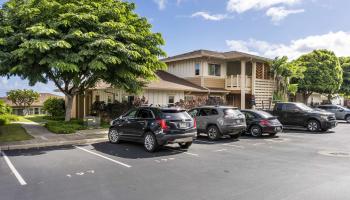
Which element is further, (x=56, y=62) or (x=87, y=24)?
(x=87, y=24)

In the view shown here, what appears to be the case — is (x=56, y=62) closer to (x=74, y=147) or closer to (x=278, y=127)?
(x=74, y=147)

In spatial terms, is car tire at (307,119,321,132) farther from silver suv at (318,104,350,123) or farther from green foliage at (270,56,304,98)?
silver suv at (318,104,350,123)

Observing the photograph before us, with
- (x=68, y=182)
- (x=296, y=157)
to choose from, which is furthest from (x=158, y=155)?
(x=296, y=157)

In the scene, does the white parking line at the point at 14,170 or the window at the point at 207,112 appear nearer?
the white parking line at the point at 14,170

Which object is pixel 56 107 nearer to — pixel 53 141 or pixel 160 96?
pixel 160 96

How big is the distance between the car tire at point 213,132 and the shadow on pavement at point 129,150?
2.95 metres

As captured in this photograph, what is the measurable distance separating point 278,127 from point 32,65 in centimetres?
1292

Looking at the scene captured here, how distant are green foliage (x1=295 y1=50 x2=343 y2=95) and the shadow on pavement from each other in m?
25.1

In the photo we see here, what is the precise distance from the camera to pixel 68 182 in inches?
256

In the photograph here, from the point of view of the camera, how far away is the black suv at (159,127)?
32.0 feet

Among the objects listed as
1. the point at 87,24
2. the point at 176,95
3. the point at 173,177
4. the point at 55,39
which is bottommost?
the point at 173,177

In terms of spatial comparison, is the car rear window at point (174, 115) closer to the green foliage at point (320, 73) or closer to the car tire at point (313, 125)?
the car tire at point (313, 125)

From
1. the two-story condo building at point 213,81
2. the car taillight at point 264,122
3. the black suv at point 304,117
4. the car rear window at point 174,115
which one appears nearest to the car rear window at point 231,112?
the car taillight at point 264,122

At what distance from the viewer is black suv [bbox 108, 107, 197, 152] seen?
9.76m
